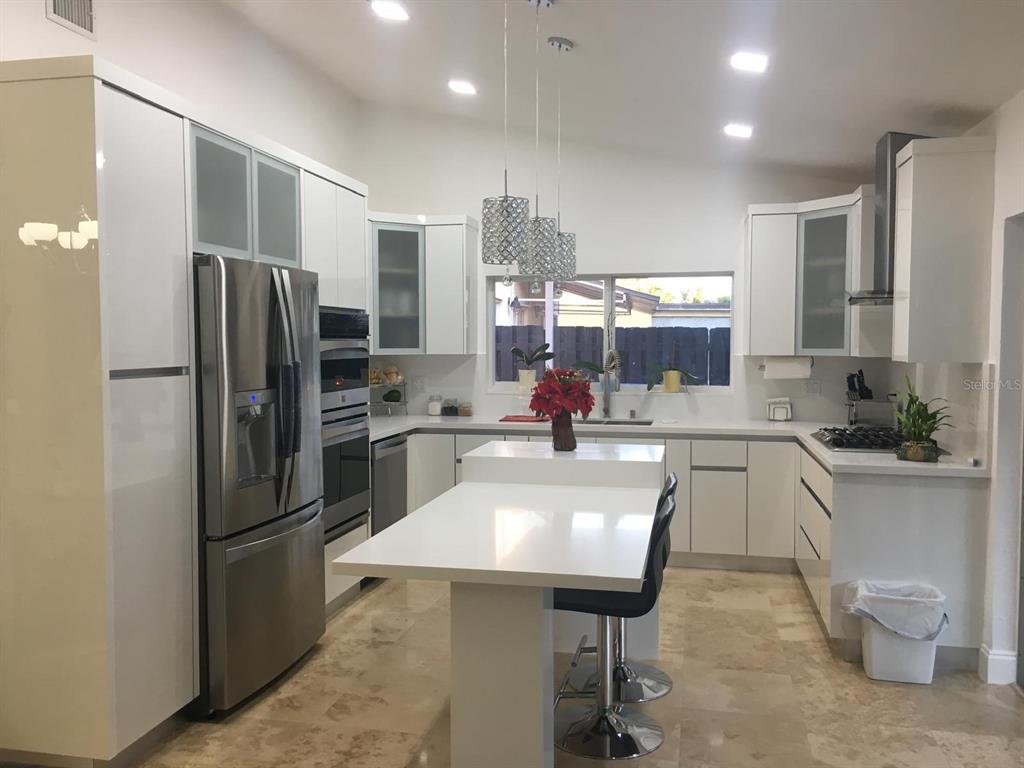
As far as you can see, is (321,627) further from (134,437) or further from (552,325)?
(552,325)

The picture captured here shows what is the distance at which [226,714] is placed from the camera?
3.25 metres

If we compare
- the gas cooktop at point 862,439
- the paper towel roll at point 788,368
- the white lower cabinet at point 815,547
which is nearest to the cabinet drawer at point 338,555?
the white lower cabinet at point 815,547

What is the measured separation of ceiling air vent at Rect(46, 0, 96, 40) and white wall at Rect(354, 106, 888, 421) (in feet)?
9.14

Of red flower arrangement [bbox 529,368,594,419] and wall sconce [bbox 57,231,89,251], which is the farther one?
red flower arrangement [bbox 529,368,594,419]

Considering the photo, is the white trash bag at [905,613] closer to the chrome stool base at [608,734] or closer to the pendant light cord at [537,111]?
the chrome stool base at [608,734]

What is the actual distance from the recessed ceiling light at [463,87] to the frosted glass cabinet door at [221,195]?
187cm

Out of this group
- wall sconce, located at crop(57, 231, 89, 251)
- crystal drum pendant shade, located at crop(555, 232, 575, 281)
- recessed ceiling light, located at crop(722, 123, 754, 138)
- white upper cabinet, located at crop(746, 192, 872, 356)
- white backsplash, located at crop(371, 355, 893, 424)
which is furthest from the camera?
white backsplash, located at crop(371, 355, 893, 424)

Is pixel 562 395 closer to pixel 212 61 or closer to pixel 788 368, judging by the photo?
pixel 788 368

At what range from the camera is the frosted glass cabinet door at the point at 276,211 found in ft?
11.7

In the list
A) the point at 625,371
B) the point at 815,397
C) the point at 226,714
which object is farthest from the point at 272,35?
the point at 815,397

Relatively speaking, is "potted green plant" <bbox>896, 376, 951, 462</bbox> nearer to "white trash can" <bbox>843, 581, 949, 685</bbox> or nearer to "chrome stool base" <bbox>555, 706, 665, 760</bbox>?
"white trash can" <bbox>843, 581, 949, 685</bbox>

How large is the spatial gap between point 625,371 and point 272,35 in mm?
3247

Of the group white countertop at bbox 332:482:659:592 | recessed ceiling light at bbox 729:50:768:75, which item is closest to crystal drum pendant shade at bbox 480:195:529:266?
white countertop at bbox 332:482:659:592

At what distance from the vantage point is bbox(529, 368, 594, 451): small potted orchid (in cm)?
369
